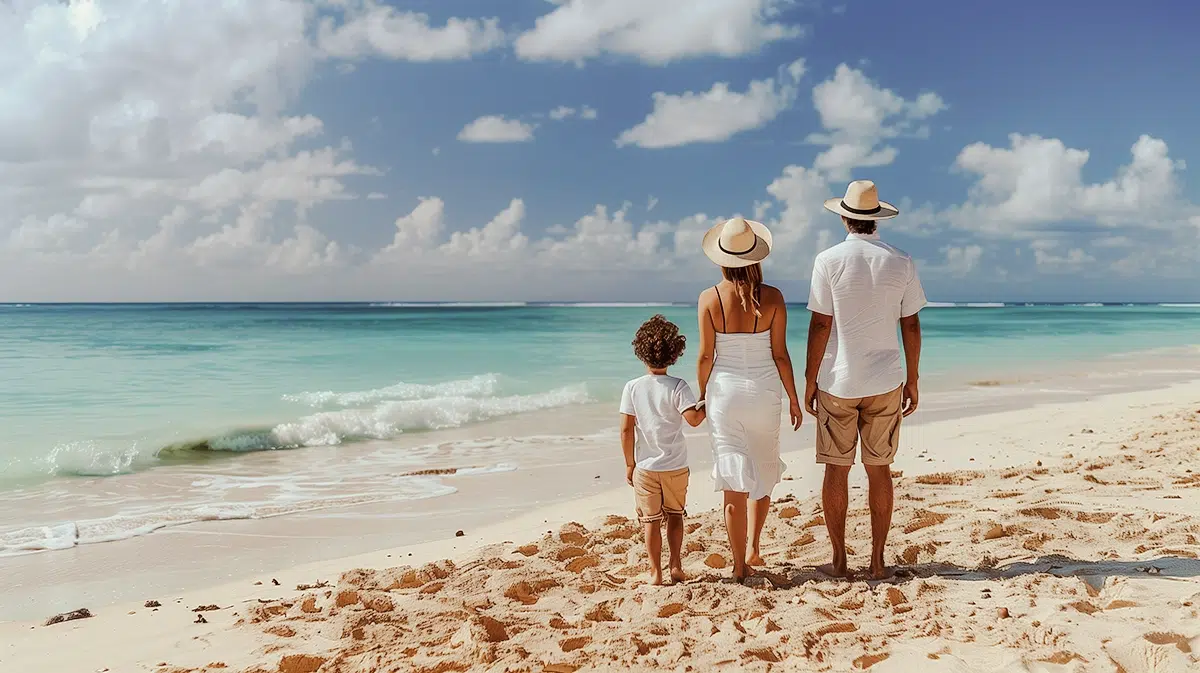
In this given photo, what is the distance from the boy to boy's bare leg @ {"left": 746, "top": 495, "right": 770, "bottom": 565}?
42cm

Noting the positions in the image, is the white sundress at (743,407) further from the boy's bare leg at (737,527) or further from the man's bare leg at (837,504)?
the man's bare leg at (837,504)

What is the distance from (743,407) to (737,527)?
642mm

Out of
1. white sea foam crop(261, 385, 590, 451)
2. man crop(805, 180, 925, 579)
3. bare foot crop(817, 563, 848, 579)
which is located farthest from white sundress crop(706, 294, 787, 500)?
white sea foam crop(261, 385, 590, 451)

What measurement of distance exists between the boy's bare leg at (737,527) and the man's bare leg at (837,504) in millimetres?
440

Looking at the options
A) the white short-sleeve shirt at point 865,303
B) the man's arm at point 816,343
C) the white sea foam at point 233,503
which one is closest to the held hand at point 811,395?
the man's arm at point 816,343

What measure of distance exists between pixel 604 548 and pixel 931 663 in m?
2.42

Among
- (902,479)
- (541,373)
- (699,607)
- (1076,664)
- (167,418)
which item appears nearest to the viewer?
(1076,664)

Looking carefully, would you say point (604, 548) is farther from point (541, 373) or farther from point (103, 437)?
point (541, 373)

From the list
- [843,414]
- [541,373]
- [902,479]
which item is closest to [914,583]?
[843,414]

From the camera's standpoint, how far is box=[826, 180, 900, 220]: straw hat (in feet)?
12.6

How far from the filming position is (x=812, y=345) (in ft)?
12.7

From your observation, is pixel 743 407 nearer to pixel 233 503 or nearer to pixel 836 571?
pixel 836 571

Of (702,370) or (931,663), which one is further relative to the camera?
(702,370)

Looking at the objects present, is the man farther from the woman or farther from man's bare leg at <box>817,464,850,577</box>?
the woman
